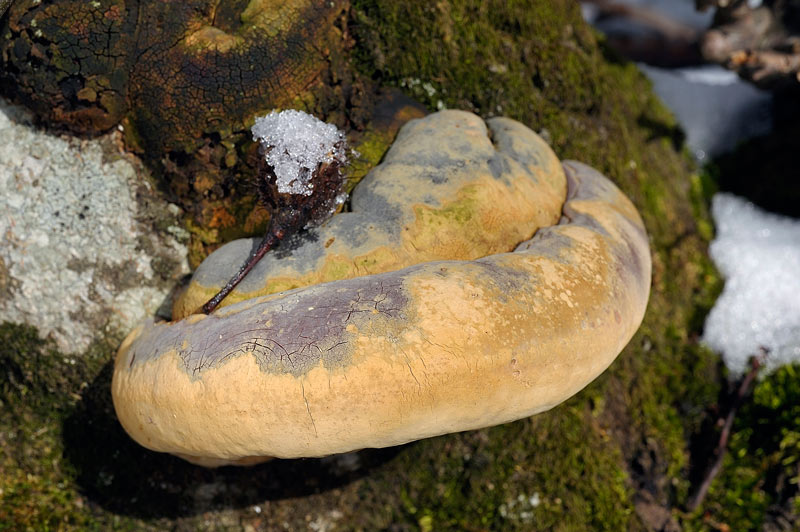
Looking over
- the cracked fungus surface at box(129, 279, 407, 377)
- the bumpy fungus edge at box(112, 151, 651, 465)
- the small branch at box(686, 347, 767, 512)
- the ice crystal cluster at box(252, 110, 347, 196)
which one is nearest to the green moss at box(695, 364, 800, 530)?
the small branch at box(686, 347, 767, 512)

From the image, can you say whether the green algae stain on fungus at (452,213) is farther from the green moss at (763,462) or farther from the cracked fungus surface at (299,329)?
the green moss at (763,462)

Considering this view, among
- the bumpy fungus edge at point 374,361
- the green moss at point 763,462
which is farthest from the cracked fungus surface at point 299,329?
the green moss at point 763,462

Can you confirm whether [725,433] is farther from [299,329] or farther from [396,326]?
[299,329]

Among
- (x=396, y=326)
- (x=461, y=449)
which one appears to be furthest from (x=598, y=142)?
(x=396, y=326)

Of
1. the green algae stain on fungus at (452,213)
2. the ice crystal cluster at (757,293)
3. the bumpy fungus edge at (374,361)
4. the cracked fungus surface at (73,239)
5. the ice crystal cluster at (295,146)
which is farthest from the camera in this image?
the ice crystal cluster at (757,293)

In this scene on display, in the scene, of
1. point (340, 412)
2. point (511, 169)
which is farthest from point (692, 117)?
point (340, 412)

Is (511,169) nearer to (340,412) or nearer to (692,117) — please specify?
(340,412)

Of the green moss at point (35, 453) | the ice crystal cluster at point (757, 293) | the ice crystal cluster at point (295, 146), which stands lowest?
the ice crystal cluster at point (757, 293)
